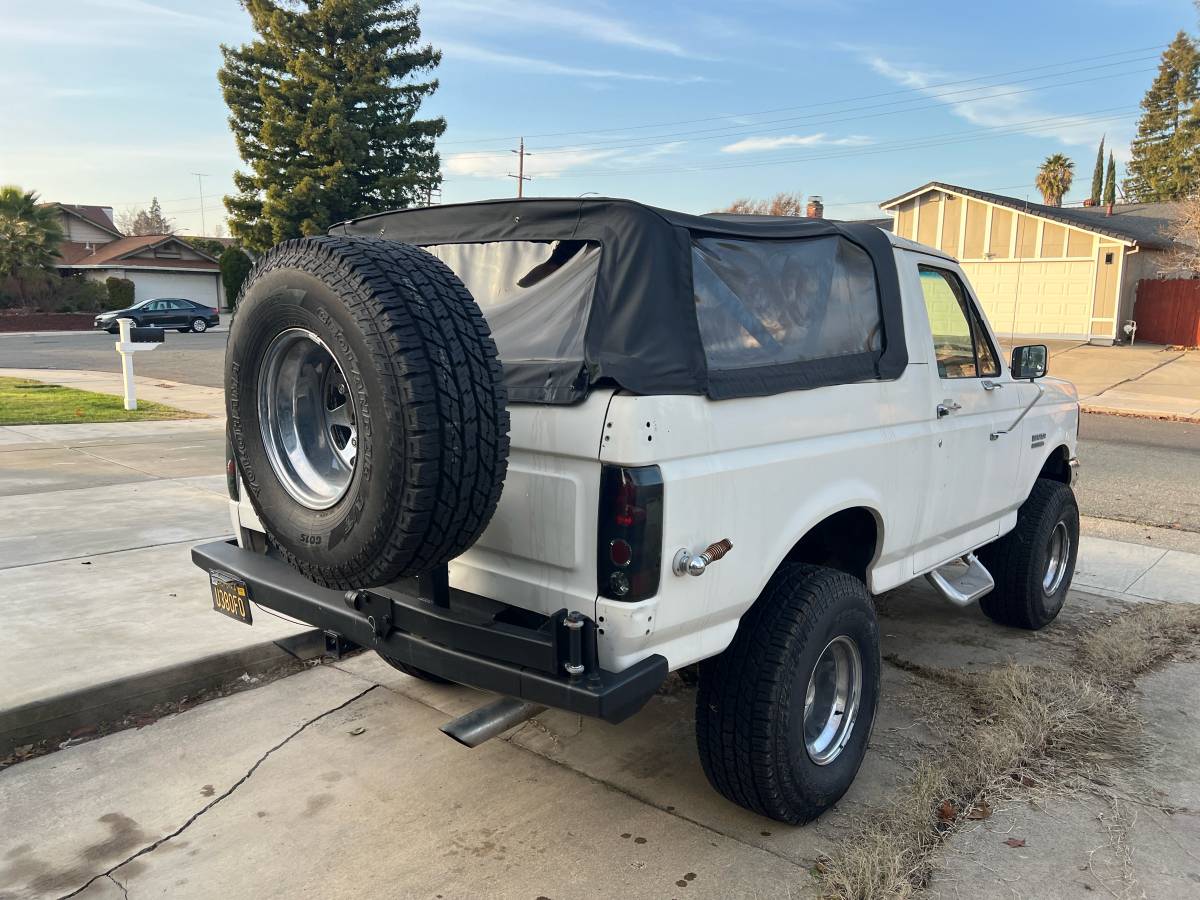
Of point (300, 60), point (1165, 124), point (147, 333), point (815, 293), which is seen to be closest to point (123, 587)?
point (815, 293)

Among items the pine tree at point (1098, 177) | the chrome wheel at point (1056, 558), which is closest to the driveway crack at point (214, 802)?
the chrome wheel at point (1056, 558)

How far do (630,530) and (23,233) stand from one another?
152 ft

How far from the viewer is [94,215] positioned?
59.1 m

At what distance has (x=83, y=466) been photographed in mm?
9031

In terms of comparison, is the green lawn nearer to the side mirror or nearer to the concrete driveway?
the concrete driveway

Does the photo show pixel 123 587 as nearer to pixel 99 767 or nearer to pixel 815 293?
pixel 99 767

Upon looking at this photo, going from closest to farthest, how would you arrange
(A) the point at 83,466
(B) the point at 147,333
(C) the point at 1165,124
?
(A) the point at 83,466 < (B) the point at 147,333 < (C) the point at 1165,124

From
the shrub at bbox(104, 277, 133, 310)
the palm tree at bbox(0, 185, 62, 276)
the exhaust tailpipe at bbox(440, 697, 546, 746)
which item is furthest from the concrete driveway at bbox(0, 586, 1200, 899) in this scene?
the shrub at bbox(104, 277, 133, 310)

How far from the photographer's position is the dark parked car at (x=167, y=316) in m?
35.2

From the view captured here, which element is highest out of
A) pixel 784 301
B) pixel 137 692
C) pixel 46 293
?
pixel 46 293

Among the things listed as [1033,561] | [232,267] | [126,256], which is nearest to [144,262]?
[126,256]

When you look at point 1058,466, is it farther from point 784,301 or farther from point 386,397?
point 386,397

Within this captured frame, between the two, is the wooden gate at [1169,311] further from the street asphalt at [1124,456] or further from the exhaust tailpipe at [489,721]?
the exhaust tailpipe at [489,721]

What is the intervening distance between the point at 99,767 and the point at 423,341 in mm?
2424
